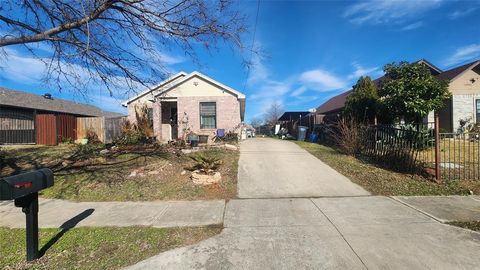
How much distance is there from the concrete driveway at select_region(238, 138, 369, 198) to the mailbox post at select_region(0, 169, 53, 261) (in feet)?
14.2

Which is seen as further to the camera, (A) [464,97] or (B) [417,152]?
(A) [464,97]

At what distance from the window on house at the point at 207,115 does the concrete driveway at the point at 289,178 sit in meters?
5.89

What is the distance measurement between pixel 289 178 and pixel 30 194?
6623 millimetres

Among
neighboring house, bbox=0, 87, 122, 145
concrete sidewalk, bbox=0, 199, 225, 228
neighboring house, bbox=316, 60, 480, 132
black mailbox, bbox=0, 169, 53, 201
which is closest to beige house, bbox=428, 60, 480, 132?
neighboring house, bbox=316, 60, 480, 132

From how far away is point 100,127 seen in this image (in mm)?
21172

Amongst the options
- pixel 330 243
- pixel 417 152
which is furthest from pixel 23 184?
pixel 417 152

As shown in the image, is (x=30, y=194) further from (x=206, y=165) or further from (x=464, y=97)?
Answer: (x=464, y=97)

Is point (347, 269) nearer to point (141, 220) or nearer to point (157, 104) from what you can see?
point (141, 220)

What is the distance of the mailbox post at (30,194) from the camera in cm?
388

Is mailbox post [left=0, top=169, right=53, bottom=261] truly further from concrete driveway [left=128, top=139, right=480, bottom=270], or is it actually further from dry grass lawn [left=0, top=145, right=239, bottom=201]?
dry grass lawn [left=0, top=145, right=239, bottom=201]

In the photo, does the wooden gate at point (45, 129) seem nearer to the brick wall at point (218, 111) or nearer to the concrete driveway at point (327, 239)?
the brick wall at point (218, 111)

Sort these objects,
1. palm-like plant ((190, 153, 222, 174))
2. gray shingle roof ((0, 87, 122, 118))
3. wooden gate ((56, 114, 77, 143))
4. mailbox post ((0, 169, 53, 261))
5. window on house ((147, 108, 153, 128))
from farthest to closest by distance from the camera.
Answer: gray shingle roof ((0, 87, 122, 118)) → wooden gate ((56, 114, 77, 143)) → window on house ((147, 108, 153, 128)) → palm-like plant ((190, 153, 222, 174)) → mailbox post ((0, 169, 53, 261))

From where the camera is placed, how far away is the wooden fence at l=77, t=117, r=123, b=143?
21.1 meters

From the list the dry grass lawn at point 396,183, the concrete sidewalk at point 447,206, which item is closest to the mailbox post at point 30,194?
the concrete sidewalk at point 447,206
